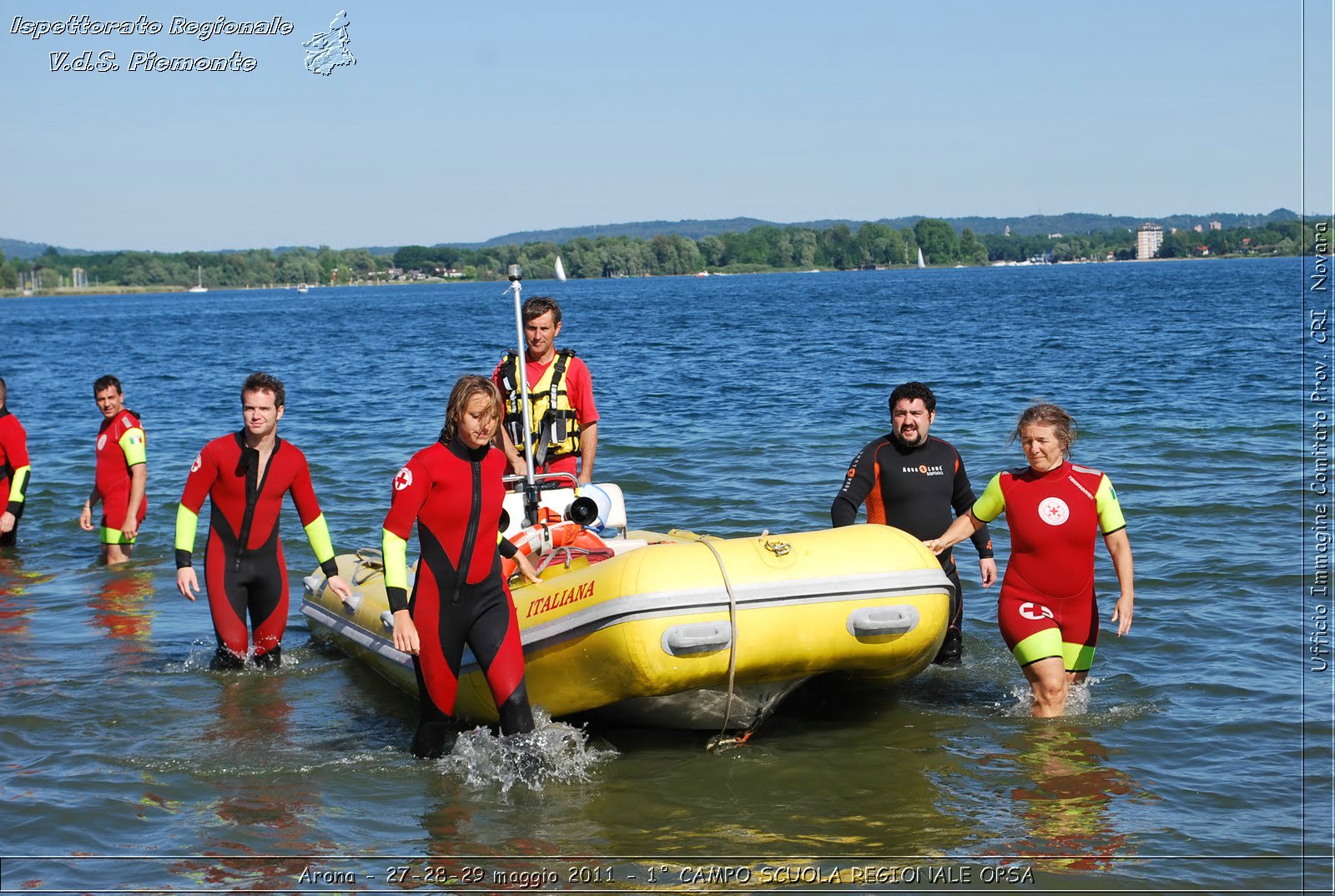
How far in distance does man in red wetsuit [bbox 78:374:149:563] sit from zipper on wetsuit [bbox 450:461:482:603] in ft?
15.7

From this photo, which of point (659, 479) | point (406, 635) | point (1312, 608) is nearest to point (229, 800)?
point (406, 635)

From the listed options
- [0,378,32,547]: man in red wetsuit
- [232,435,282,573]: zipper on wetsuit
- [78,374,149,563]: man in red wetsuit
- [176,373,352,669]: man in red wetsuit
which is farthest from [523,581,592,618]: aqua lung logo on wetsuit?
[0,378,32,547]: man in red wetsuit

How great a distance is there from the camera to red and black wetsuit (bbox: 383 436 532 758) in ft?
17.2

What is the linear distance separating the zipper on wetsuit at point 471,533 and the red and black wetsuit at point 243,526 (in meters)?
1.53

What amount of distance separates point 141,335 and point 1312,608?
5606 cm

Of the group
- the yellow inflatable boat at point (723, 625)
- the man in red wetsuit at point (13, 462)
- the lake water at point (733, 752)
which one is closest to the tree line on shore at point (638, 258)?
the lake water at point (733, 752)

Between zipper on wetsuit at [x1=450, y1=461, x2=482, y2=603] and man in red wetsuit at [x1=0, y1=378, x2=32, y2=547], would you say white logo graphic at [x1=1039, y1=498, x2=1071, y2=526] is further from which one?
man in red wetsuit at [x1=0, y1=378, x2=32, y2=547]

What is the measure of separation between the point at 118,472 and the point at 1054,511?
23.4 feet

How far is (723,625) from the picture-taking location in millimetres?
5418

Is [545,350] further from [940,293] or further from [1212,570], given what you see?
[940,293]

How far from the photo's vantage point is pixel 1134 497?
11.9 meters

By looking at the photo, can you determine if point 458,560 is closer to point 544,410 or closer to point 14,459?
point 544,410

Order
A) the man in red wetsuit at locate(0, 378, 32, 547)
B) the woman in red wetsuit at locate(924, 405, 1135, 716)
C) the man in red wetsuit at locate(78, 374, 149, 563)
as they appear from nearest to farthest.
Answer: the woman in red wetsuit at locate(924, 405, 1135, 716) → the man in red wetsuit at locate(78, 374, 149, 563) → the man in red wetsuit at locate(0, 378, 32, 547)

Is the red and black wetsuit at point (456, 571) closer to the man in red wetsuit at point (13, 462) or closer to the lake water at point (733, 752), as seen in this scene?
the lake water at point (733, 752)
